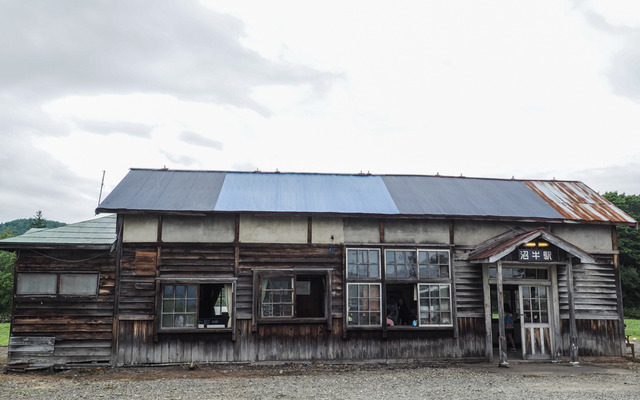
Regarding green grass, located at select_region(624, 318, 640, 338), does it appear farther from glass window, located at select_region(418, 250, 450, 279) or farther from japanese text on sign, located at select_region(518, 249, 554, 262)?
glass window, located at select_region(418, 250, 450, 279)

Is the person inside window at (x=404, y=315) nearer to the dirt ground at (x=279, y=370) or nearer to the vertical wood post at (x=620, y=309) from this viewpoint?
the dirt ground at (x=279, y=370)

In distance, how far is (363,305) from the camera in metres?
12.2

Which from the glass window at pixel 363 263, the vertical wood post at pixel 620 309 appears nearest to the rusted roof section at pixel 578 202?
Result: the vertical wood post at pixel 620 309

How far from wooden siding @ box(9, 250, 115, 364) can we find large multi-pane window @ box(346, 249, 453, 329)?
6.01 metres

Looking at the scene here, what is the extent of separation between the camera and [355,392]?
884 cm

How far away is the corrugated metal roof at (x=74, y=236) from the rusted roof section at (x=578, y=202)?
1229cm

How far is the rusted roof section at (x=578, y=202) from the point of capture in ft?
43.8

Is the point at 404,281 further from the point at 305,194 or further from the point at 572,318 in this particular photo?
the point at 572,318

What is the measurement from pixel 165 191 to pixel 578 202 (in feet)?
39.8

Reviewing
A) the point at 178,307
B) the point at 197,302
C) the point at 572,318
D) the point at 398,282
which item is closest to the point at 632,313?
the point at 572,318

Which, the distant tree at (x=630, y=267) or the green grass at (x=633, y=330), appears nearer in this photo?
the green grass at (x=633, y=330)

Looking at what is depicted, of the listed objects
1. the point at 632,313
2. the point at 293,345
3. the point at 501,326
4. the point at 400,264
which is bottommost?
the point at 632,313

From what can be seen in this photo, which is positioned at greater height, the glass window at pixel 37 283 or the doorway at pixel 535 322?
the glass window at pixel 37 283

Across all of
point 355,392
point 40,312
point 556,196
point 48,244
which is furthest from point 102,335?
point 556,196
